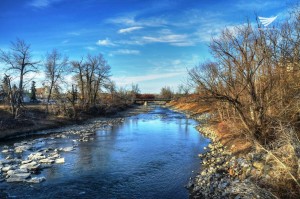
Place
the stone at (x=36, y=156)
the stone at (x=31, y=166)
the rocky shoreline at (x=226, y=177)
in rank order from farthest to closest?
1. the stone at (x=36, y=156)
2. the stone at (x=31, y=166)
3. the rocky shoreline at (x=226, y=177)

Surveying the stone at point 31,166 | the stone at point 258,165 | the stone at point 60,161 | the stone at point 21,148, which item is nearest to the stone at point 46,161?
the stone at point 60,161

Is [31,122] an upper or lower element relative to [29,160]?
upper

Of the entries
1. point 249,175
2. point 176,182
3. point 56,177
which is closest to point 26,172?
point 56,177

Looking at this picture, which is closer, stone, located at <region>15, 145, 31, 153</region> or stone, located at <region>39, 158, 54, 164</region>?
stone, located at <region>39, 158, 54, 164</region>

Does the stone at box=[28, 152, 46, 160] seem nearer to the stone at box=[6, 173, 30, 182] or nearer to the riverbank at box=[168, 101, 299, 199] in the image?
the stone at box=[6, 173, 30, 182]

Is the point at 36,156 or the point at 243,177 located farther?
the point at 36,156

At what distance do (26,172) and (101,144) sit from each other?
896 cm

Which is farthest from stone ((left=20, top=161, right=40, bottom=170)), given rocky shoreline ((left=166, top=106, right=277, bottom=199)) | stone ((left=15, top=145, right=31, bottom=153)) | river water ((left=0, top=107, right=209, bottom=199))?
rocky shoreline ((left=166, top=106, right=277, bottom=199))

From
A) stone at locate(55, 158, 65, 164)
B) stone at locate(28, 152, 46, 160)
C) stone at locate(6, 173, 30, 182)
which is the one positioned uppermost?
stone at locate(28, 152, 46, 160)

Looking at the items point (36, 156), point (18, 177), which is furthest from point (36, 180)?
point (36, 156)

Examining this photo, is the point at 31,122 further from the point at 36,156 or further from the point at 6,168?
the point at 6,168

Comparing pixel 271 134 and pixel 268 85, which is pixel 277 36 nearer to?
pixel 268 85

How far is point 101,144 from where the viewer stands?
22.9 meters

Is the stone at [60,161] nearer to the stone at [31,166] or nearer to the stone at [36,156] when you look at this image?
the stone at [31,166]
